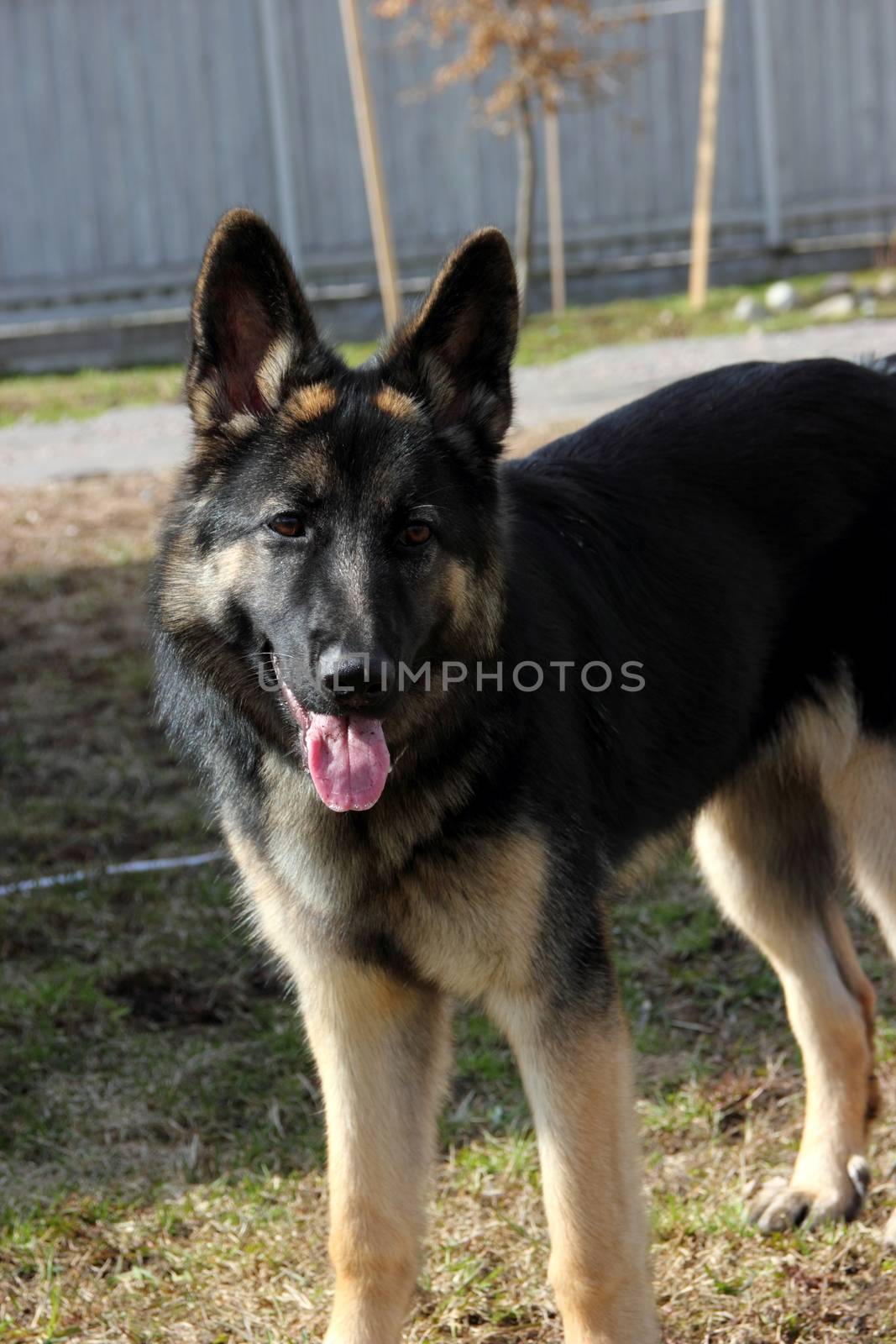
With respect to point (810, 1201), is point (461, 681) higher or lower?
higher

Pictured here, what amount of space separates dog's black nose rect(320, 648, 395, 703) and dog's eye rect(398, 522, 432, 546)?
281mm

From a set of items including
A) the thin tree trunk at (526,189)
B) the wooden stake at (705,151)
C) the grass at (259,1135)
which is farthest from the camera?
the thin tree trunk at (526,189)

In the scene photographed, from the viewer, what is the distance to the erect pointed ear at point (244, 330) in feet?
9.10

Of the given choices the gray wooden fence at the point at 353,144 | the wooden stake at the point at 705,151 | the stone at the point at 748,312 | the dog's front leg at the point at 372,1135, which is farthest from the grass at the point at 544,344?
A: the dog's front leg at the point at 372,1135

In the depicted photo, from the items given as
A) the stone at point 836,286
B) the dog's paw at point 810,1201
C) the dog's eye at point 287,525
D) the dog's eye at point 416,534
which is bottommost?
the dog's paw at point 810,1201

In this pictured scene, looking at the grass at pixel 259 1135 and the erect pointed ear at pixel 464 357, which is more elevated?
the erect pointed ear at pixel 464 357

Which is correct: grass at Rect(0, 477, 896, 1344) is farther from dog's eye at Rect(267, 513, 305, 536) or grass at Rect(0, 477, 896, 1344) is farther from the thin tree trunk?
the thin tree trunk

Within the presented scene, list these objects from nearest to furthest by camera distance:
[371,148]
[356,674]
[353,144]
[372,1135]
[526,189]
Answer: [356,674] → [372,1135] → [371,148] → [526,189] → [353,144]

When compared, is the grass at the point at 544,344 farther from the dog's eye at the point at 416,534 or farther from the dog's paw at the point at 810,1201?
the dog's eye at the point at 416,534

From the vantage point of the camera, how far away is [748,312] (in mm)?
14391

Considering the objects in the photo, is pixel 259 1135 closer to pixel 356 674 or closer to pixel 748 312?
pixel 356 674

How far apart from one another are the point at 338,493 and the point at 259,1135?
1923mm

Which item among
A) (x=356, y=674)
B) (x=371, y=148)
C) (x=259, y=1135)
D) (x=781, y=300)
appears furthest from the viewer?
(x=781, y=300)

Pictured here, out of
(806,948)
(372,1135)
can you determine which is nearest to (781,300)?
(806,948)
